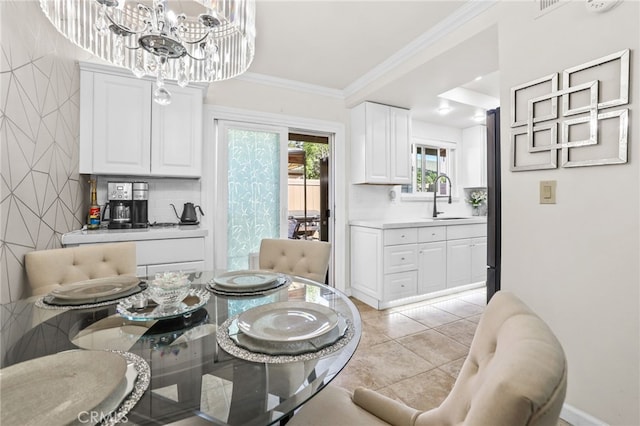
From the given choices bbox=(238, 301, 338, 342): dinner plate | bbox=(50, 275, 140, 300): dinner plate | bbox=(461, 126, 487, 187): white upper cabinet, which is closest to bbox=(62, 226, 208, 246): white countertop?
bbox=(50, 275, 140, 300): dinner plate

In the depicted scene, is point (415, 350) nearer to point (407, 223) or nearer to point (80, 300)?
point (407, 223)

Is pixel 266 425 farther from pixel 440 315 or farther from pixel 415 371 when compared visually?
pixel 440 315

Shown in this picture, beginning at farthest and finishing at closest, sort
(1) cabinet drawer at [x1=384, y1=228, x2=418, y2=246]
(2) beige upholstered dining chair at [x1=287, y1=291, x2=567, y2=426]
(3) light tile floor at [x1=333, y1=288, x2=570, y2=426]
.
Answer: (1) cabinet drawer at [x1=384, y1=228, x2=418, y2=246] < (3) light tile floor at [x1=333, y1=288, x2=570, y2=426] < (2) beige upholstered dining chair at [x1=287, y1=291, x2=567, y2=426]

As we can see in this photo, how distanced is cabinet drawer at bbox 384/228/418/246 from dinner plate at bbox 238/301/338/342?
2.24 metres

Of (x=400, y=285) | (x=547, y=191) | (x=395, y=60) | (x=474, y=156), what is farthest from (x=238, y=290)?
(x=474, y=156)

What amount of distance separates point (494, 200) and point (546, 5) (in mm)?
1177

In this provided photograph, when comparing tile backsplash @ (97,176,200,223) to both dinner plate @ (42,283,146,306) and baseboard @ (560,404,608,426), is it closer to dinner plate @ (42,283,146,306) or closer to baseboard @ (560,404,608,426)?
dinner plate @ (42,283,146,306)

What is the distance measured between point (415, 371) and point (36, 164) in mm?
2673

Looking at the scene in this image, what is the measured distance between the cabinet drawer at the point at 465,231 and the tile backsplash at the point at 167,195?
9.44ft

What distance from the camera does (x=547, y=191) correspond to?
62.1 inches

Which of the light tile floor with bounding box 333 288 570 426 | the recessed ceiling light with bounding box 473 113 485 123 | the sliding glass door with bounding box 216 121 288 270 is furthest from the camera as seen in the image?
the recessed ceiling light with bounding box 473 113 485 123

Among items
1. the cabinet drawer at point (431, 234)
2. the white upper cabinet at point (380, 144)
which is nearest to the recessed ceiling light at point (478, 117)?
the white upper cabinet at point (380, 144)

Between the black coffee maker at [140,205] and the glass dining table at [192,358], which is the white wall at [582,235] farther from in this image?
the black coffee maker at [140,205]

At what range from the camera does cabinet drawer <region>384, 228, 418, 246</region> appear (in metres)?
3.13
